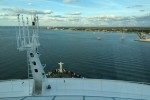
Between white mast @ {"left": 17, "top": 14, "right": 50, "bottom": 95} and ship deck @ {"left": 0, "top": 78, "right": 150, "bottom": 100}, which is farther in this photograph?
ship deck @ {"left": 0, "top": 78, "right": 150, "bottom": 100}

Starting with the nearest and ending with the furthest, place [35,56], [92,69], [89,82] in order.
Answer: [35,56] → [89,82] → [92,69]

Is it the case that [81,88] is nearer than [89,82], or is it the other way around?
[81,88]

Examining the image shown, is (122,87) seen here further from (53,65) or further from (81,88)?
(53,65)

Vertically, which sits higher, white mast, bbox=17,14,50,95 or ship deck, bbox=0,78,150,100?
white mast, bbox=17,14,50,95

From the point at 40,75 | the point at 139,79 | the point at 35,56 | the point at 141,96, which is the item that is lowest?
the point at 139,79

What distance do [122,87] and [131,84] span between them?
2.60 feet

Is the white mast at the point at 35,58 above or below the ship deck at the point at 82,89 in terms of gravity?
above

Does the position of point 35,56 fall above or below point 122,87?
above

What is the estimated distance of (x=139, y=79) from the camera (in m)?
37.2

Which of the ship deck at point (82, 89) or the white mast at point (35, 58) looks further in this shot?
the ship deck at point (82, 89)

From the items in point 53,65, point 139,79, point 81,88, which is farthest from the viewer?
point 53,65

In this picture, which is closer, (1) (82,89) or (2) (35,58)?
(2) (35,58)

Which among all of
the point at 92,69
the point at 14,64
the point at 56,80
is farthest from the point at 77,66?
the point at 56,80

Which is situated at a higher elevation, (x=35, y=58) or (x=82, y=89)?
(x=35, y=58)
